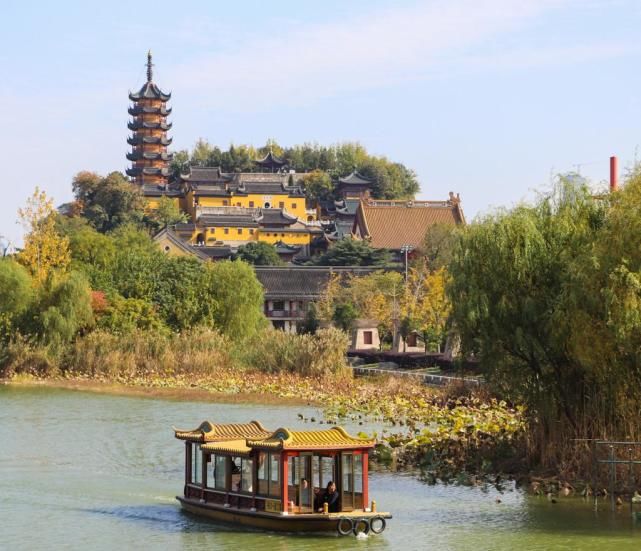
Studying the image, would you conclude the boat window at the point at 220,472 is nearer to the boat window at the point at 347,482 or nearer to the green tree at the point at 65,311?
the boat window at the point at 347,482

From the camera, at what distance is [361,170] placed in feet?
424

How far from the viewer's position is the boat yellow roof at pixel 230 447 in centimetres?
1962

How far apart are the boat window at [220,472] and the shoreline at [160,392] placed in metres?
17.7

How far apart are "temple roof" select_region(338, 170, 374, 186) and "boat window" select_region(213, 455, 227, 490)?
105 metres

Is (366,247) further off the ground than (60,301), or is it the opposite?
(366,247)

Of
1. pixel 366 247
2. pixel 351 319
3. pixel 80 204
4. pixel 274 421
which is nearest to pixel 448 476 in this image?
pixel 274 421

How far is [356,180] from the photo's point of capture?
125 m

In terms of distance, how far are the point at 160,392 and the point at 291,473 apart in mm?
22948

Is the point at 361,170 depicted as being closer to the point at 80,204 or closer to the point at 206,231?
the point at 206,231

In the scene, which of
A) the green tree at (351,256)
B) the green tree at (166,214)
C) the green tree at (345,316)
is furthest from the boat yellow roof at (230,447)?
the green tree at (166,214)

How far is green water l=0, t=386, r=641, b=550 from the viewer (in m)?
19.0

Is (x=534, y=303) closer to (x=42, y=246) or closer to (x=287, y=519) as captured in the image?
(x=287, y=519)

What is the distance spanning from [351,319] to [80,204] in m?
45.4

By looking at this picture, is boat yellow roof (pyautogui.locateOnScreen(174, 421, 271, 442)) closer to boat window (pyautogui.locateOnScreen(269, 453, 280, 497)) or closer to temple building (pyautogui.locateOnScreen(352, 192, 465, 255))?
boat window (pyautogui.locateOnScreen(269, 453, 280, 497))
